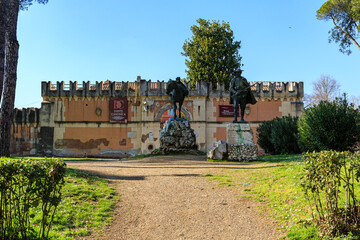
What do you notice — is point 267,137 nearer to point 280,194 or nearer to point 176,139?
point 176,139

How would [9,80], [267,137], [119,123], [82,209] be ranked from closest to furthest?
[82,209] < [9,80] < [267,137] < [119,123]

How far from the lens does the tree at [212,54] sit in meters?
31.0

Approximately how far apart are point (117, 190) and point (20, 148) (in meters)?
25.1

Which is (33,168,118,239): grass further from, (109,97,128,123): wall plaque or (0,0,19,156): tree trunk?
(109,97,128,123): wall plaque

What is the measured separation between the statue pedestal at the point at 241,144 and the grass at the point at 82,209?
22.2 feet

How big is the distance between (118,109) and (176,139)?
13.8 meters

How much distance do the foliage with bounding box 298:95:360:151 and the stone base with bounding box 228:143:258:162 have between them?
292 centimetres

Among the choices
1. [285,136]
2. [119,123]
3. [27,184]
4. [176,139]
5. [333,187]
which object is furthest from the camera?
[119,123]

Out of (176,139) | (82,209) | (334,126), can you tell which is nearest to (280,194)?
(82,209)

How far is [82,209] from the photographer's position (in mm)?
5570

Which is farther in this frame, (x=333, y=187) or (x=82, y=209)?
(x=82, y=209)

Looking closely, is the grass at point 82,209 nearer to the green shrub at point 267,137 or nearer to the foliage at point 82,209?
the foliage at point 82,209

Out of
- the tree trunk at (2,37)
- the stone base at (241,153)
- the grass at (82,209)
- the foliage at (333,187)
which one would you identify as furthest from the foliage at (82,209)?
the tree trunk at (2,37)

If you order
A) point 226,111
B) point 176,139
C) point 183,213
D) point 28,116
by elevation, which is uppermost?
point 226,111
